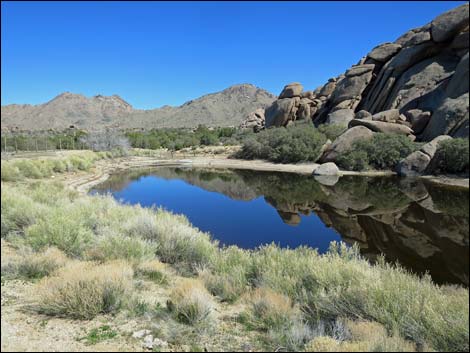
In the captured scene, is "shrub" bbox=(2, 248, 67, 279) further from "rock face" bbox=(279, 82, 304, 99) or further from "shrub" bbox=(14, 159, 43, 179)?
"rock face" bbox=(279, 82, 304, 99)

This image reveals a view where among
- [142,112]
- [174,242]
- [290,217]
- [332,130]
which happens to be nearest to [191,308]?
[174,242]

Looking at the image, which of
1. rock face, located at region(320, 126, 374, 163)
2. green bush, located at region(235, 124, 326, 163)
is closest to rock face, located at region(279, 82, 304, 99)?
green bush, located at region(235, 124, 326, 163)

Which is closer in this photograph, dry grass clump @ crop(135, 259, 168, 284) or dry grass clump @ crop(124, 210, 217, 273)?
dry grass clump @ crop(135, 259, 168, 284)

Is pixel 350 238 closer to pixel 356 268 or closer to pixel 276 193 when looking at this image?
pixel 356 268

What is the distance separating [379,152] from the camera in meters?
32.7

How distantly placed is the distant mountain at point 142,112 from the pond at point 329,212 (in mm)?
105727

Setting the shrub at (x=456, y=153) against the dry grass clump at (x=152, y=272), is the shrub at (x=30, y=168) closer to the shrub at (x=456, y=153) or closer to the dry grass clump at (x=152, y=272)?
the dry grass clump at (x=152, y=272)

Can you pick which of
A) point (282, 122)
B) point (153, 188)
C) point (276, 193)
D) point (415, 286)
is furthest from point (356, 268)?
point (282, 122)

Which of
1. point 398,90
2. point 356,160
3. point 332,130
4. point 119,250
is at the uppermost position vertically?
point 398,90

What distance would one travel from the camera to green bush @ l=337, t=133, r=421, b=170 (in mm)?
31781

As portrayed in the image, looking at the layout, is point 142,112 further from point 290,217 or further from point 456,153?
point 456,153

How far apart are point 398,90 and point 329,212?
30.8 m

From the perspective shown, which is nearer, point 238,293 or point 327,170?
point 238,293

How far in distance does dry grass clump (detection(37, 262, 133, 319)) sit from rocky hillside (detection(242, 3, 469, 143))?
92.8ft
